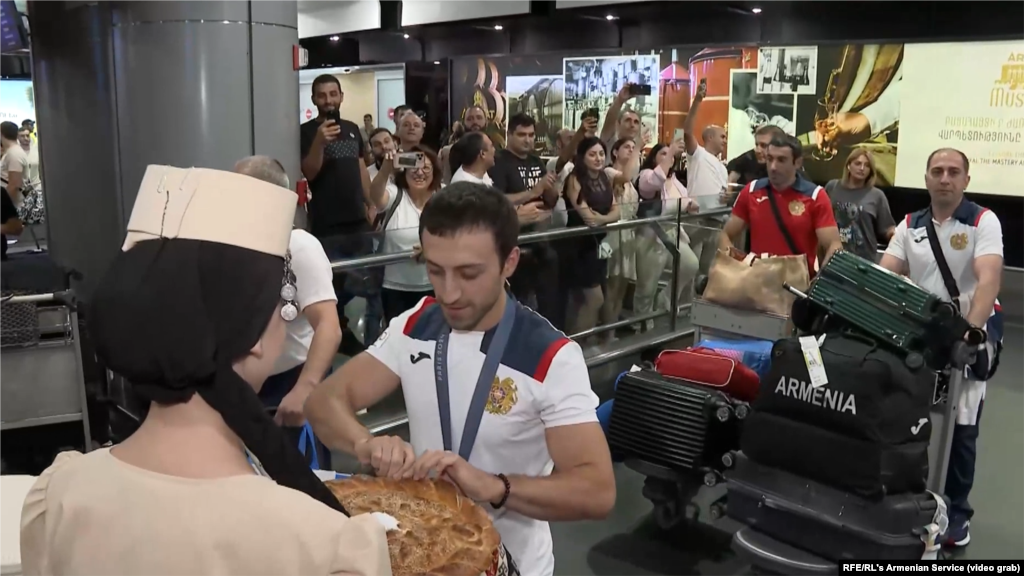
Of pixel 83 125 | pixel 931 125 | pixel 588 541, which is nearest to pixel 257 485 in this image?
pixel 588 541

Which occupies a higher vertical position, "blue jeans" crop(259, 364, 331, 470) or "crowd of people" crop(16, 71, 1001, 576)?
"crowd of people" crop(16, 71, 1001, 576)

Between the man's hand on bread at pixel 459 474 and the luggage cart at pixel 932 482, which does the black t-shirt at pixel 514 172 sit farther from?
the man's hand on bread at pixel 459 474

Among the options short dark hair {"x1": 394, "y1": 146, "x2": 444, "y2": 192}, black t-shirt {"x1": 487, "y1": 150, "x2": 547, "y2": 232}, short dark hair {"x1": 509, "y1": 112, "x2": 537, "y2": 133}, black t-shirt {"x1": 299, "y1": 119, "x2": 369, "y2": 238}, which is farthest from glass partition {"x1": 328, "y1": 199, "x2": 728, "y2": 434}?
black t-shirt {"x1": 299, "y1": 119, "x2": 369, "y2": 238}

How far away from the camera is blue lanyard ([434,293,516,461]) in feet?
5.75

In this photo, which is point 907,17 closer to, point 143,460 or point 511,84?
point 511,84

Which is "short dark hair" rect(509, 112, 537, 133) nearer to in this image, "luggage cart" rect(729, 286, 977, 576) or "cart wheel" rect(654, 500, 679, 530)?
"cart wheel" rect(654, 500, 679, 530)

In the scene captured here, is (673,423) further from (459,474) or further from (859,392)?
(459,474)

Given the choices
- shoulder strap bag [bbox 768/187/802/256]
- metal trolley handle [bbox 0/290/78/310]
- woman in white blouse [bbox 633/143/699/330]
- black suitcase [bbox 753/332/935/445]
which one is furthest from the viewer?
woman in white blouse [bbox 633/143/699/330]

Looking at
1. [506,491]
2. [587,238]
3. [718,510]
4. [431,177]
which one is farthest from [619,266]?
[506,491]

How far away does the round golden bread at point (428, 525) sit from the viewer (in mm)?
1401

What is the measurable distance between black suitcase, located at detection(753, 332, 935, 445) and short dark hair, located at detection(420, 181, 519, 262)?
6.08ft

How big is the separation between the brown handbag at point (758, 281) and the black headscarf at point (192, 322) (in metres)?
3.75

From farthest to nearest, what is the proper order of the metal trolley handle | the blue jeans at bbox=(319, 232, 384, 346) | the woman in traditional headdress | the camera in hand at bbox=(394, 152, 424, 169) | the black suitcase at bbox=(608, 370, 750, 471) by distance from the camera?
the camera in hand at bbox=(394, 152, 424, 169) < the blue jeans at bbox=(319, 232, 384, 346) < the metal trolley handle < the black suitcase at bbox=(608, 370, 750, 471) < the woman in traditional headdress

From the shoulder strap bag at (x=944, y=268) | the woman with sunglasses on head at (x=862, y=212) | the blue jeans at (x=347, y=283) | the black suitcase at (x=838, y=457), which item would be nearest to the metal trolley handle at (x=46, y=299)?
the blue jeans at (x=347, y=283)
